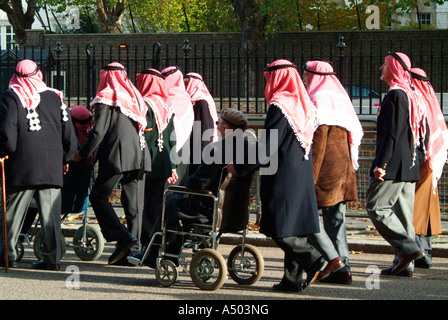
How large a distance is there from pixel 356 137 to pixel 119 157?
7.92ft

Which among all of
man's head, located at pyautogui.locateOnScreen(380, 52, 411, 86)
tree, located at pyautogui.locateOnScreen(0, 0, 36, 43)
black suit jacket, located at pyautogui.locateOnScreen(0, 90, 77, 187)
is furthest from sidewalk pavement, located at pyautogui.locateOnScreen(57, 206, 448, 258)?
tree, located at pyautogui.locateOnScreen(0, 0, 36, 43)

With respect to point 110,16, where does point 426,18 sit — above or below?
above

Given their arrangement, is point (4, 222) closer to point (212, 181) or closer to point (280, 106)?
point (212, 181)

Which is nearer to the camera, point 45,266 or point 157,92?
point 45,266

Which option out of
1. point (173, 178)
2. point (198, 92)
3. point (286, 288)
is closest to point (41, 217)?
point (173, 178)

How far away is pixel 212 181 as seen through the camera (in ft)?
23.5

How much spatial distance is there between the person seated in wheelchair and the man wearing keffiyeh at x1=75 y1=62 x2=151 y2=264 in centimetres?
103

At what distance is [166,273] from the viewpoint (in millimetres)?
7273

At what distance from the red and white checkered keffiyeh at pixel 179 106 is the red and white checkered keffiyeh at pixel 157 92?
160 millimetres

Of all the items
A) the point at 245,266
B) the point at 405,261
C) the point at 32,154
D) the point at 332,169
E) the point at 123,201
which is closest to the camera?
the point at 245,266

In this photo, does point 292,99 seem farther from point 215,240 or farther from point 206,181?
point 215,240

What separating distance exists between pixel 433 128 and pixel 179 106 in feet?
9.60

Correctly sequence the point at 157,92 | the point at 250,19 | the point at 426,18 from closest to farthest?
the point at 157,92, the point at 250,19, the point at 426,18

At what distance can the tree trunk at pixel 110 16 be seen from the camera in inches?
1412
